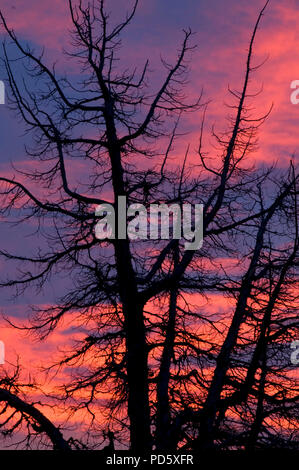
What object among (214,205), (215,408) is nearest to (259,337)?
(215,408)

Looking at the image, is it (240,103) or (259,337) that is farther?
(240,103)

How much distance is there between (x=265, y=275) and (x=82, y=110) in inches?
185

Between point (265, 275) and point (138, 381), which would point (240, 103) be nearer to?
point (265, 275)

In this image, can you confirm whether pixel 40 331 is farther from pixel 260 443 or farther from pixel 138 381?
pixel 260 443

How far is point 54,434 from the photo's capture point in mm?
17453

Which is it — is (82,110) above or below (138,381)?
above

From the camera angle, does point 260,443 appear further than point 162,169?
No

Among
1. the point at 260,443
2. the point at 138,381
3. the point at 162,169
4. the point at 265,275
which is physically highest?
the point at 162,169

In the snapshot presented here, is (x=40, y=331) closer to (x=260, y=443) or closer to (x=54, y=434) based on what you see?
(x=54, y=434)

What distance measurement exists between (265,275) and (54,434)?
4.96m

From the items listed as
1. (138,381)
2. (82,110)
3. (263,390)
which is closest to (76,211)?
(82,110)

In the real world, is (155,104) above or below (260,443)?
above

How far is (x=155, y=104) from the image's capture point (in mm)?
18438

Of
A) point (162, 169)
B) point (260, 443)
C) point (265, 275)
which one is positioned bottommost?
point (260, 443)
